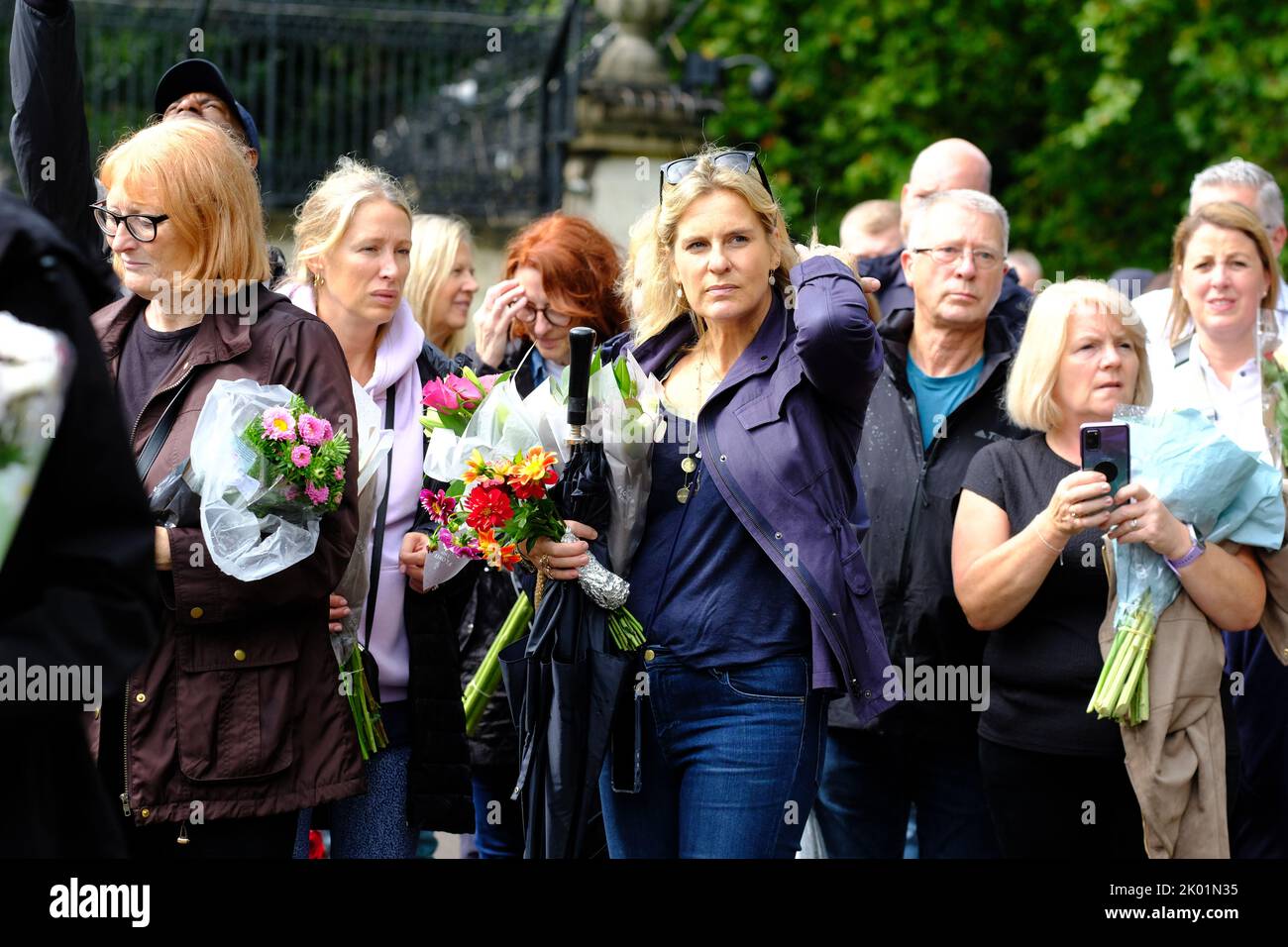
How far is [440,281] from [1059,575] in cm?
240

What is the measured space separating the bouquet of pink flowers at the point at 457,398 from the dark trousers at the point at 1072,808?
5.80 feet

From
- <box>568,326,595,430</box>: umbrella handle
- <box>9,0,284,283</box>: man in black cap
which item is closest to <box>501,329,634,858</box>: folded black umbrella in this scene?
<box>568,326,595,430</box>: umbrella handle

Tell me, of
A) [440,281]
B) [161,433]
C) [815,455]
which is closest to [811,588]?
[815,455]

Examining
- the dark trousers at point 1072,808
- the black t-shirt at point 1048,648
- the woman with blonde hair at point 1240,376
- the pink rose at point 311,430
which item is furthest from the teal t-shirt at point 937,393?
the pink rose at point 311,430

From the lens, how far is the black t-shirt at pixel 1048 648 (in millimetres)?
4375

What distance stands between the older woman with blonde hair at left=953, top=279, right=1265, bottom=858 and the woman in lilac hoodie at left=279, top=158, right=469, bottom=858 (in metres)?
1.51

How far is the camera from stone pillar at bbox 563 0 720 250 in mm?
11375

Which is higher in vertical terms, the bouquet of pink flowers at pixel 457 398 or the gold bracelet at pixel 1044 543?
the bouquet of pink flowers at pixel 457 398

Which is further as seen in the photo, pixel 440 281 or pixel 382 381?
pixel 440 281

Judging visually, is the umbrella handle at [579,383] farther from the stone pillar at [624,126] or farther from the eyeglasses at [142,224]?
the stone pillar at [624,126]

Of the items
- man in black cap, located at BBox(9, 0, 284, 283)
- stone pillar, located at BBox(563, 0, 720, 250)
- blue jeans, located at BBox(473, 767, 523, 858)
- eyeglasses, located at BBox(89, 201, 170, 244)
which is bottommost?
blue jeans, located at BBox(473, 767, 523, 858)

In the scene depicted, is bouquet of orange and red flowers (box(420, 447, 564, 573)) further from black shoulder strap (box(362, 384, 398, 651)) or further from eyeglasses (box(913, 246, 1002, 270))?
eyeglasses (box(913, 246, 1002, 270))

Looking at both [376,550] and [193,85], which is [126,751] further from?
[193,85]

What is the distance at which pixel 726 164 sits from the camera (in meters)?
4.00
